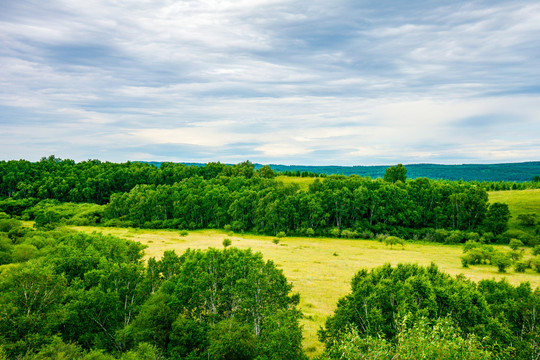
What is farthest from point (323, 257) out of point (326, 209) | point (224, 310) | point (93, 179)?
point (93, 179)

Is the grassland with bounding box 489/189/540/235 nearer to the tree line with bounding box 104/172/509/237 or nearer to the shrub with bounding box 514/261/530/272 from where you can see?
the tree line with bounding box 104/172/509/237

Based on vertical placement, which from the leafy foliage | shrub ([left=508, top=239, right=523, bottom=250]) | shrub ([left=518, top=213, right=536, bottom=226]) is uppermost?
shrub ([left=518, top=213, right=536, bottom=226])

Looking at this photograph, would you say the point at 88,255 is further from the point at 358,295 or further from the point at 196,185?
the point at 196,185

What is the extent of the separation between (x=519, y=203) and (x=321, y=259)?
322ft

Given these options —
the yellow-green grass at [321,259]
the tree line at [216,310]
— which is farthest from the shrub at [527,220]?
the tree line at [216,310]

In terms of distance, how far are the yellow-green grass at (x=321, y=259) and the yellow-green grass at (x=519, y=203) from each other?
3438 centimetres

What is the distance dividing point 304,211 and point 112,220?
7695cm

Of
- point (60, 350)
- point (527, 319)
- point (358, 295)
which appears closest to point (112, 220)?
point (60, 350)

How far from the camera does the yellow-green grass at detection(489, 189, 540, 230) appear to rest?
359ft

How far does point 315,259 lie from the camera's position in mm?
74500

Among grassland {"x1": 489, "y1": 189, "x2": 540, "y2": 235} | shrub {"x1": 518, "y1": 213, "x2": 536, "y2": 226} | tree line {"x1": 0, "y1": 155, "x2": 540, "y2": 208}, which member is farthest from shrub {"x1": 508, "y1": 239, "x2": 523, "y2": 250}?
tree line {"x1": 0, "y1": 155, "x2": 540, "y2": 208}

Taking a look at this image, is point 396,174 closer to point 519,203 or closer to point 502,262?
point 519,203

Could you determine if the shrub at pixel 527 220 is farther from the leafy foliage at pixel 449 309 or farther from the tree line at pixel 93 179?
the leafy foliage at pixel 449 309

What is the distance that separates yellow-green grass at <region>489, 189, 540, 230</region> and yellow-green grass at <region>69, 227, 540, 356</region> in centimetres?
3438
